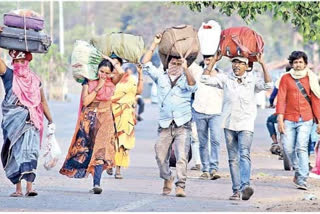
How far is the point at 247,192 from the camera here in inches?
510

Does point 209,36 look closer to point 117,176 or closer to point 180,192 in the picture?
point 117,176

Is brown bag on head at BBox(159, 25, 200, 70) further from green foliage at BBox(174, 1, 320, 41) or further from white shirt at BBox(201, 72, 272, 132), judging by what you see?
green foliage at BBox(174, 1, 320, 41)

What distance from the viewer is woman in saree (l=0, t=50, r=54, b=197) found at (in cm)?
1291

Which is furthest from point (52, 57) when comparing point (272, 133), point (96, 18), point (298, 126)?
point (96, 18)

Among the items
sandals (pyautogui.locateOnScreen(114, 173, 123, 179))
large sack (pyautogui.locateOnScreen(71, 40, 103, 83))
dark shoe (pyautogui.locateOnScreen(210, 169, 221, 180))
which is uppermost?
large sack (pyautogui.locateOnScreen(71, 40, 103, 83))

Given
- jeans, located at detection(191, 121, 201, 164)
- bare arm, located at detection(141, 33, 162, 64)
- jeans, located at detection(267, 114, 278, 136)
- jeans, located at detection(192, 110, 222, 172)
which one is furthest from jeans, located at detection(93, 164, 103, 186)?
jeans, located at detection(267, 114, 278, 136)

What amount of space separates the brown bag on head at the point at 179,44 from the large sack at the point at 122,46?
103 centimetres

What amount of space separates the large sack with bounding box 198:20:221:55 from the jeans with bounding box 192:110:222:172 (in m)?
0.92

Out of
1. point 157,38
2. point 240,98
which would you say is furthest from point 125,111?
point 240,98

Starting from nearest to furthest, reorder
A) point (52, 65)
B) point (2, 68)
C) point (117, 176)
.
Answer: point (2, 68)
point (117, 176)
point (52, 65)

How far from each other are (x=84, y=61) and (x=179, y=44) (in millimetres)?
1209

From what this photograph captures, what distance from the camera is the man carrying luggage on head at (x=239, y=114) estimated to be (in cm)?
1316

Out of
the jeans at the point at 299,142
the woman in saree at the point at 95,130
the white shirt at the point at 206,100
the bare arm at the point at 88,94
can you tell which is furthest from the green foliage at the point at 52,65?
the bare arm at the point at 88,94

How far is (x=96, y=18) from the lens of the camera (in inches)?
5207
